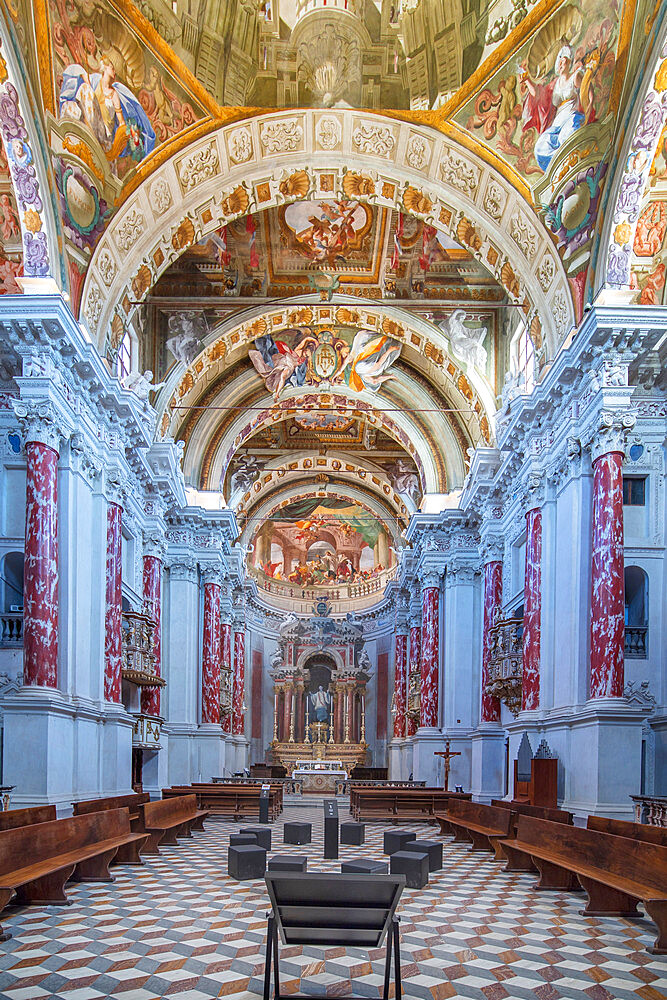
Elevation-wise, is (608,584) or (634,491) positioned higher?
(634,491)

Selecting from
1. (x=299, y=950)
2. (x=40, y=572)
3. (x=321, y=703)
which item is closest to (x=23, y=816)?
(x=299, y=950)

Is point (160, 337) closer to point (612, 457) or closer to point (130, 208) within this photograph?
point (130, 208)

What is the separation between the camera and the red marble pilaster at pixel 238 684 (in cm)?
3419

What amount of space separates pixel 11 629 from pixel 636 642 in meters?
10.1

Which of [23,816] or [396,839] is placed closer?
[23,816]

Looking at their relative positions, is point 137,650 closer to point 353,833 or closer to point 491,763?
point 353,833

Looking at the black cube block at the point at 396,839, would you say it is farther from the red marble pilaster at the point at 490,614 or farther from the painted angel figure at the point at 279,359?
the painted angel figure at the point at 279,359

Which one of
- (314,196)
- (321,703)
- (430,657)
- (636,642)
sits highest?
(314,196)

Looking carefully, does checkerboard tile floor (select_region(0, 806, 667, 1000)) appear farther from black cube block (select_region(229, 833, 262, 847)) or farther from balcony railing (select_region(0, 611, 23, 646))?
balcony railing (select_region(0, 611, 23, 646))

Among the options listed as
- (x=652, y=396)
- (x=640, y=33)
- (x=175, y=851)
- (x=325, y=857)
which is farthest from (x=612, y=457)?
(x=175, y=851)

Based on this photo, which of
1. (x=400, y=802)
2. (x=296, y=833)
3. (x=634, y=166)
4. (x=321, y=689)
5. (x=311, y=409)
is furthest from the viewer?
(x=321, y=689)

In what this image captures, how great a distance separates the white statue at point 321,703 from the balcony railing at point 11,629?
28.8 m

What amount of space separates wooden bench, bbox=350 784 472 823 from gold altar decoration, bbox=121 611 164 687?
5310 mm

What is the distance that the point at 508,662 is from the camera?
19.8m
